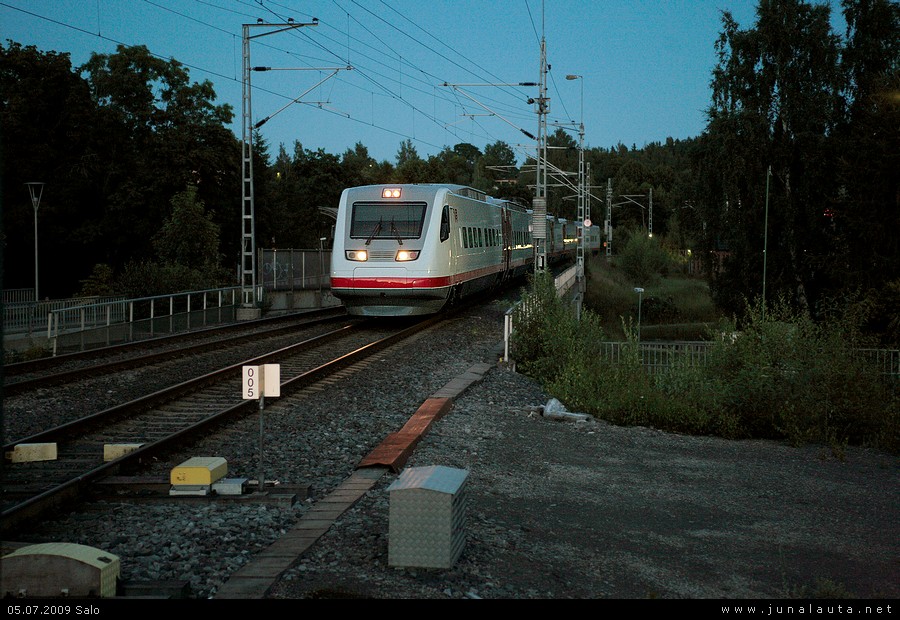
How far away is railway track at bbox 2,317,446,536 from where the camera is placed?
790 centimetres

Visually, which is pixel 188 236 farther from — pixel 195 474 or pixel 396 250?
pixel 195 474

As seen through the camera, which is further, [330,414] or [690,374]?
[690,374]

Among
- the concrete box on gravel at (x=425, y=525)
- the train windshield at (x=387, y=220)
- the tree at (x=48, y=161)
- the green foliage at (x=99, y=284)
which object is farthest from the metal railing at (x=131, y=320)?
the tree at (x=48, y=161)

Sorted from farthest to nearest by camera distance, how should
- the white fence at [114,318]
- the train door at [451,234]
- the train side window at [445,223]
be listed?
the train door at [451,234]
the train side window at [445,223]
the white fence at [114,318]

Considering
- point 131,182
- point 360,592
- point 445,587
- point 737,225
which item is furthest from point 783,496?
point 131,182

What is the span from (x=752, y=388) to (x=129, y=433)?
876 centimetres

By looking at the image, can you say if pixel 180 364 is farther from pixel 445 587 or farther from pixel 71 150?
pixel 71 150

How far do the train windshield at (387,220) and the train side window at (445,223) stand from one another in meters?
0.52

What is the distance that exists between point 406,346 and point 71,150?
33892 millimetres

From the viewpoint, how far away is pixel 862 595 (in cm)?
610

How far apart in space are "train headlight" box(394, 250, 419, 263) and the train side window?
880 mm

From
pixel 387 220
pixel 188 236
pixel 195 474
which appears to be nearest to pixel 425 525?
pixel 195 474

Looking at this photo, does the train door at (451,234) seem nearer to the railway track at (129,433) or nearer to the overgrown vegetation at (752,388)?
the railway track at (129,433)

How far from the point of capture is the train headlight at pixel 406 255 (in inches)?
845
